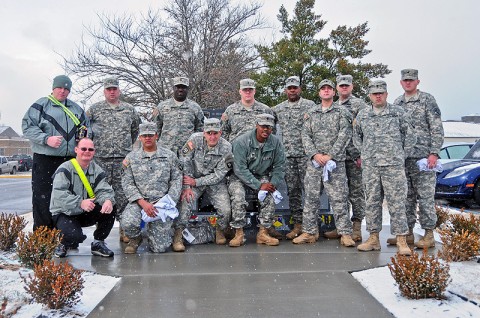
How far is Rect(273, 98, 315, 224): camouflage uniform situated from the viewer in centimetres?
657

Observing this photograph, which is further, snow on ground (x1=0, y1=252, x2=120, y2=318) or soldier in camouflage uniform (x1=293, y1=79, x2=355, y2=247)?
soldier in camouflage uniform (x1=293, y1=79, x2=355, y2=247)

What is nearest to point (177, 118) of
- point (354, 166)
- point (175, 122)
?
point (175, 122)

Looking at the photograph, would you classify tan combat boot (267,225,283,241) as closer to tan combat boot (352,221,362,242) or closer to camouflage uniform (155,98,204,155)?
tan combat boot (352,221,362,242)

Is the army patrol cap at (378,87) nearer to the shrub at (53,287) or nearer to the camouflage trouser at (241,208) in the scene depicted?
the camouflage trouser at (241,208)

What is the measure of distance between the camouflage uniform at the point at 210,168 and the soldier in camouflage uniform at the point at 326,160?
3.20 ft

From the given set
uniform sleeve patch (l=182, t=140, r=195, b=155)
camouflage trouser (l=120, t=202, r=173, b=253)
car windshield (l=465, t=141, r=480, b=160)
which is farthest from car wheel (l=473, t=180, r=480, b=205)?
camouflage trouser (l=120, t=202, r=173, b=253)

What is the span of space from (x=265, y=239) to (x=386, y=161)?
5.76 feet

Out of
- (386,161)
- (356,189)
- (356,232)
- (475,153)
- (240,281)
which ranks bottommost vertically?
(240,281)

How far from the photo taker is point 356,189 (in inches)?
253

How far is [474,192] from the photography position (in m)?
10.6

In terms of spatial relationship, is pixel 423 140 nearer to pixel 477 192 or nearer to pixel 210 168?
pixel 210 168

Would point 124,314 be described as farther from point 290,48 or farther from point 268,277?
point 290,48

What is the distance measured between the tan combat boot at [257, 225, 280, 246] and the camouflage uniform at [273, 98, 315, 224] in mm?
700

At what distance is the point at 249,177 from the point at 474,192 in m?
6.66
